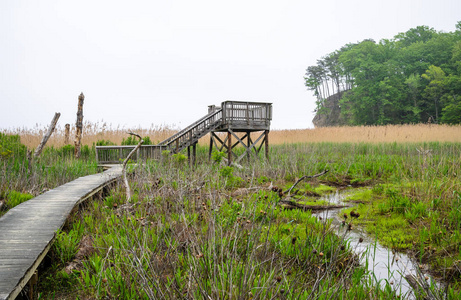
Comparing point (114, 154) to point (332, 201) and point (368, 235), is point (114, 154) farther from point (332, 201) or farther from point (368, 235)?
point (368, 235)

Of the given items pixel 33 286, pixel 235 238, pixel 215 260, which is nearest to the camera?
pixel 215 260

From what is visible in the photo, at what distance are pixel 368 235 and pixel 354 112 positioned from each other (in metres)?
45.1

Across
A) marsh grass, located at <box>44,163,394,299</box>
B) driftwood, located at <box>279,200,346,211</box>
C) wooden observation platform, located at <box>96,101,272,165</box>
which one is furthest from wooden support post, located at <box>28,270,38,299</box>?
wooden observation platform, located at <box>96,101,272,165</box>

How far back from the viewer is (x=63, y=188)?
7.68 metres

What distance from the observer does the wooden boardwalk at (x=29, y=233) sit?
11.0 ft

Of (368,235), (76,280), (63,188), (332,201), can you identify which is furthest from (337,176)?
(76,280)

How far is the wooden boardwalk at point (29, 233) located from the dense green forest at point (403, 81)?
137 ft

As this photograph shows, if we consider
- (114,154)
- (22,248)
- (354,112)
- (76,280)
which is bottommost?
(76,280)

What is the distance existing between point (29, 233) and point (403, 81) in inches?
1984

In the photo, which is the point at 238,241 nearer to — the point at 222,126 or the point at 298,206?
the point at 298,206

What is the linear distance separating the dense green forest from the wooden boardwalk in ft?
137

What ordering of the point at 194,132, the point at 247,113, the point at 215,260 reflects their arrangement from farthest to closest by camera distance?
the point at 247,113, the point at 194,132, the point at 215,260

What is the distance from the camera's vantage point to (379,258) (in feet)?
15.5

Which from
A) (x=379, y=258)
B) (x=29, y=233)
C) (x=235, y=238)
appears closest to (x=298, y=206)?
(x=379, y=258)
